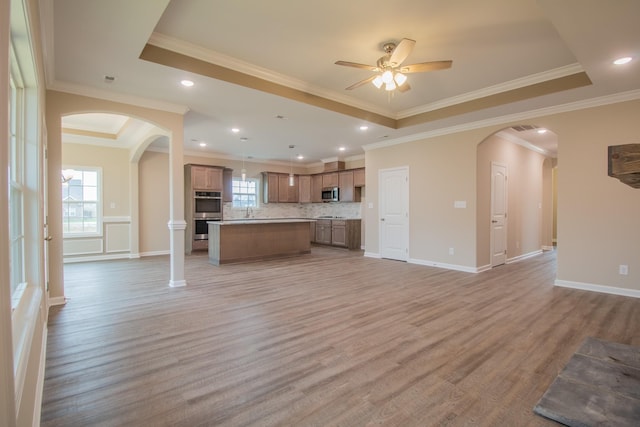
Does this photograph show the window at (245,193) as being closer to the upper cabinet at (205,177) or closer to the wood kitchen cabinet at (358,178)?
the upper cabinet at (205,177)

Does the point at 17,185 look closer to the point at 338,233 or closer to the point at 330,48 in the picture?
the point at 330,48

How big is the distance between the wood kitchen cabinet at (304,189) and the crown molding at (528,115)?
3828 mm

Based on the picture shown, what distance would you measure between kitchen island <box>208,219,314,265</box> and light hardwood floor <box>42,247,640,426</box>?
5.68 ft

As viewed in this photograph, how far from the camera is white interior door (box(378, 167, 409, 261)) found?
22.4 feet

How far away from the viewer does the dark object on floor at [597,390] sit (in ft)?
5.91

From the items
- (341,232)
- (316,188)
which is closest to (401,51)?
(341,232)

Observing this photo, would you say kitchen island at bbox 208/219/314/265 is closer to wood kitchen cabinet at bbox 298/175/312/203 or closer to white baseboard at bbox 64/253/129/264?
white baseboard at bbox 64/253/129/264

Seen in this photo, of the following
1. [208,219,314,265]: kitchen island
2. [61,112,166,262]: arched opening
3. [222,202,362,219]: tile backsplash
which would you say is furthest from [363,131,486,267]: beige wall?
[61,112,166,262]: arched opening

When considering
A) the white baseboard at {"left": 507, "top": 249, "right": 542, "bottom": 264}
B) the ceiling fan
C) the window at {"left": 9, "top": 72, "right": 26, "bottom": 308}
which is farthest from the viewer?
the white baseboard at {"left": 507, "top": 249, "right": 542, "bottom": 264}

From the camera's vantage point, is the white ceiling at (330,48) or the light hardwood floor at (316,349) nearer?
the light hardwood floor at (316,349)

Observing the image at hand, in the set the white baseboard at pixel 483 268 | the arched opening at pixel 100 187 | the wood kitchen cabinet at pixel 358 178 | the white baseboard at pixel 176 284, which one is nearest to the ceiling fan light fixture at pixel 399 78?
the white baseboard at pixel 483 268

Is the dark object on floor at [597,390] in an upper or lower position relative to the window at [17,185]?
lower

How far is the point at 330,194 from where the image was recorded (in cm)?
969

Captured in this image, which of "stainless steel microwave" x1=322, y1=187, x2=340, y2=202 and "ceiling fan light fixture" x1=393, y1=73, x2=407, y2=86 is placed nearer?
"ceiling fan light fixture" x1=393, y1=73, x2=407, y2=86
